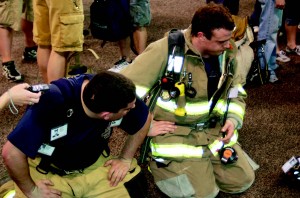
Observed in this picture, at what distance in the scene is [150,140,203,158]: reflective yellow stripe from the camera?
266 cm

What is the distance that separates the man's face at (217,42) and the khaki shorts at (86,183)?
89 cm

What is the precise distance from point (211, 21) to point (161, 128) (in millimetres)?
716

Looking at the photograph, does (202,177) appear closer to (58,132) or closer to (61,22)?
(58,132)

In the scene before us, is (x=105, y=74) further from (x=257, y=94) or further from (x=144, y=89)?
(x=257, y=94)

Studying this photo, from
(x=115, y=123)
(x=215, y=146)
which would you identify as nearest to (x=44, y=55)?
(x=115, y=123)

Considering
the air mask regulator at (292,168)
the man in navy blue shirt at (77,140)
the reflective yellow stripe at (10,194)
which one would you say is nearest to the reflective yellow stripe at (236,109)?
the air mask regulator at (292,168)

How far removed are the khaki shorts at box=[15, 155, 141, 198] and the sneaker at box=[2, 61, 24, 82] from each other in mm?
1939

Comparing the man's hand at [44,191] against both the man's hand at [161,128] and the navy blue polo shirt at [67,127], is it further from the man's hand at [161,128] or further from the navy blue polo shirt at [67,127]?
the man's hand at [161,128]

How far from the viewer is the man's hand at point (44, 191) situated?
214cm

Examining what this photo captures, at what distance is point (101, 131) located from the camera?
2.28 metres

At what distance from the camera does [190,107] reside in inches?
104

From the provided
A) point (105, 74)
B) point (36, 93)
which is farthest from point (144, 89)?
point (36, 93)

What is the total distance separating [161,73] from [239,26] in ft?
4.73

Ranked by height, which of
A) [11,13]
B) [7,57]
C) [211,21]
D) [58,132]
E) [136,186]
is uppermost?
[211,21]
